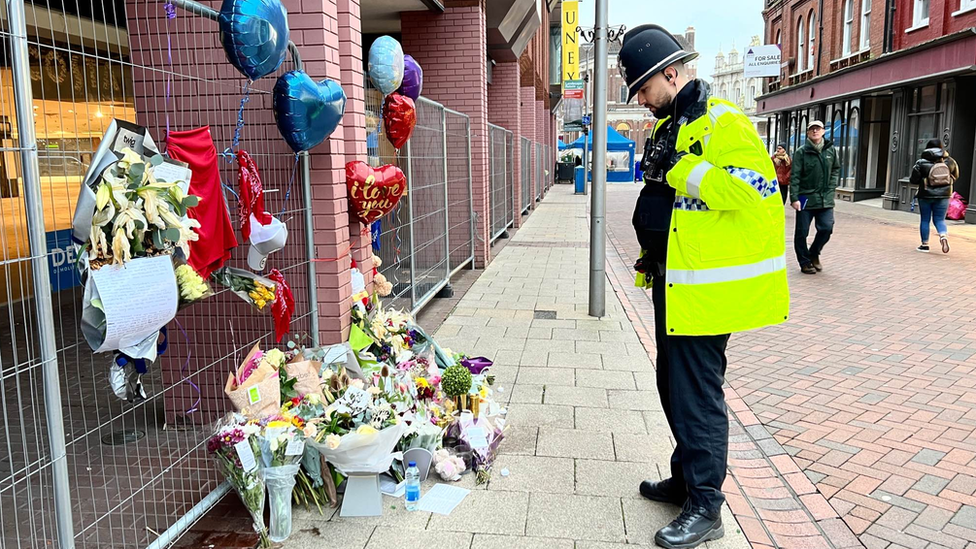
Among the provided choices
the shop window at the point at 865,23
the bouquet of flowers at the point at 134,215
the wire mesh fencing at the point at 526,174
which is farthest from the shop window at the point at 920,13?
the bouquet of flowers at the point at 134,215

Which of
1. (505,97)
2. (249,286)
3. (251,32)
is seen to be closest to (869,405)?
(249,286)

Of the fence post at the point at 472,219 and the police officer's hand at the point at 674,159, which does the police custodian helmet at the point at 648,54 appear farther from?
the fence post at the point at 472,219

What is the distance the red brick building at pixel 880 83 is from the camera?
15930 millimetres

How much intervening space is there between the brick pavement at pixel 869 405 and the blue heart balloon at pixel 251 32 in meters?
2.93

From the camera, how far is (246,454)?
2.90 m

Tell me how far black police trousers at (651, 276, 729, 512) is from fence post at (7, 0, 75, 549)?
217 cm

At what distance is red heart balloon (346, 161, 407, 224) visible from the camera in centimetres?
424

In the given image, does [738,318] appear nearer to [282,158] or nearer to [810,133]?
[282,158]

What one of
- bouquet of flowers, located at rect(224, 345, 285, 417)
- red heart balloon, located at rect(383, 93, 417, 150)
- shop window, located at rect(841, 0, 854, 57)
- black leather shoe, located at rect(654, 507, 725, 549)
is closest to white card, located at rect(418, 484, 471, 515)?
bouquet of flowers, located at rect(224, 345, 285, 417)

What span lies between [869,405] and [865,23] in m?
21.3

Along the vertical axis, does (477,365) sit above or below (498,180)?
below

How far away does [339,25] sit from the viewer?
168 inches

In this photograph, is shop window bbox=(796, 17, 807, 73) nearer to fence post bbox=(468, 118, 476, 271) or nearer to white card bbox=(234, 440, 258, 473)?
fence post bbox=(468, 118, 476, 271)

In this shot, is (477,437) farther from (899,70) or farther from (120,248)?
(899,70)
